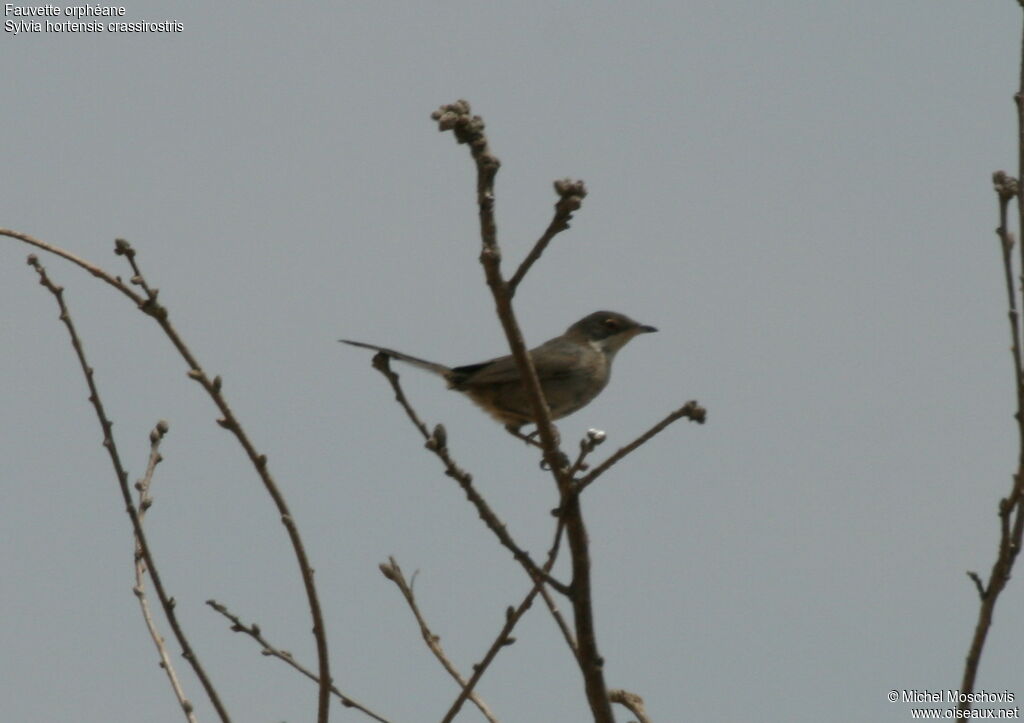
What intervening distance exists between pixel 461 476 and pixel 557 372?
4871 millimetres

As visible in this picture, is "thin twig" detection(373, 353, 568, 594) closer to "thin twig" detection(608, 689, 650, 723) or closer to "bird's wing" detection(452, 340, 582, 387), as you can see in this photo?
"thin twig" detection(608, 689, 650, 723)

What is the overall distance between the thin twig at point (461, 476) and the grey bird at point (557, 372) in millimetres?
3268

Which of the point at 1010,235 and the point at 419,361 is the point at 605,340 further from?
the point at 1010,235

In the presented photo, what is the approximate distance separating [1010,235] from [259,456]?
230cm

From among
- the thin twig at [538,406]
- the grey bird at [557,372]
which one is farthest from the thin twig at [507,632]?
the grey bird at [557,372]

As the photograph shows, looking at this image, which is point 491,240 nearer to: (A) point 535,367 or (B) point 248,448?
(B) point 248,448

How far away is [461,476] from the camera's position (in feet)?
15.2

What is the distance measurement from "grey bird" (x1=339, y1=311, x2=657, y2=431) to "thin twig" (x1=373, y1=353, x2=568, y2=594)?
10.7 ft

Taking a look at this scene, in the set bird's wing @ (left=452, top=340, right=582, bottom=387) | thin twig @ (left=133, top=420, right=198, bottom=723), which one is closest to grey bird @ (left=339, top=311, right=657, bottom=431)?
bird's wing @ (left=452, top=340, right=582, bottom=387)

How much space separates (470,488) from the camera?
4.60 m

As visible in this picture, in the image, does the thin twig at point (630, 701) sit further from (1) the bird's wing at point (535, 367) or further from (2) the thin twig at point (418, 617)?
(1) the bird's wing at point (535, 367)

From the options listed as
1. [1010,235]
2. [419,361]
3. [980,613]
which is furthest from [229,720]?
[419,361]

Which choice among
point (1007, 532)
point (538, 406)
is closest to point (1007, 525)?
point (1007, 532)

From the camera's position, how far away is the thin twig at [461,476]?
4359 millimetres
